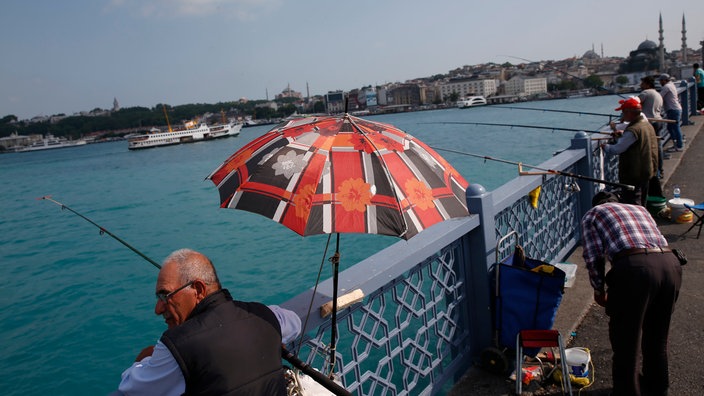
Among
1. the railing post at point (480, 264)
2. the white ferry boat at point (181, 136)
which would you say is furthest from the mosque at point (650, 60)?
the white ferry boat at point (181, 136)

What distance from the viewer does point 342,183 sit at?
6.14ft

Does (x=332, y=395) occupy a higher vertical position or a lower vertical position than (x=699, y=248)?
higher

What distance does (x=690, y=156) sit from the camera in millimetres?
9219

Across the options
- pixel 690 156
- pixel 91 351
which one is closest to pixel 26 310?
pixel 91 351

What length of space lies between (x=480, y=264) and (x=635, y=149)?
8.00ft

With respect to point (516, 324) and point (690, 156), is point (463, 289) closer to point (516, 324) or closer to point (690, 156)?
point (516, 324)

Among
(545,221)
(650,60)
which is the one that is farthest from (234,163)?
(650,60)

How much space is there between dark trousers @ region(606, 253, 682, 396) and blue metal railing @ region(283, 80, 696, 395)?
0.80 meters

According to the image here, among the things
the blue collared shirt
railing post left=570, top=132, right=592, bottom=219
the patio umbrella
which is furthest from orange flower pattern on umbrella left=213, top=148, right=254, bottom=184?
railing post left=570, top=132, right=592, bottom=219

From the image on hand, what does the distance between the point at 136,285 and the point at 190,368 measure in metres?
13.9

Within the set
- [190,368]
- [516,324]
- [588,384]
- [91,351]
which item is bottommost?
[91,351]

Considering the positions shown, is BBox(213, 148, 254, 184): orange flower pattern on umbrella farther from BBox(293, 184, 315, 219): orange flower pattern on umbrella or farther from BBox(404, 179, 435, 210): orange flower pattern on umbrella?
BBox(404, 179, 435, 210): orange flower pattern on umbrella

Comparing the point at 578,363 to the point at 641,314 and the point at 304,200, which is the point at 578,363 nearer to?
the point at 641,314

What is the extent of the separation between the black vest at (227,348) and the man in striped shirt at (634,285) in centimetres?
180
